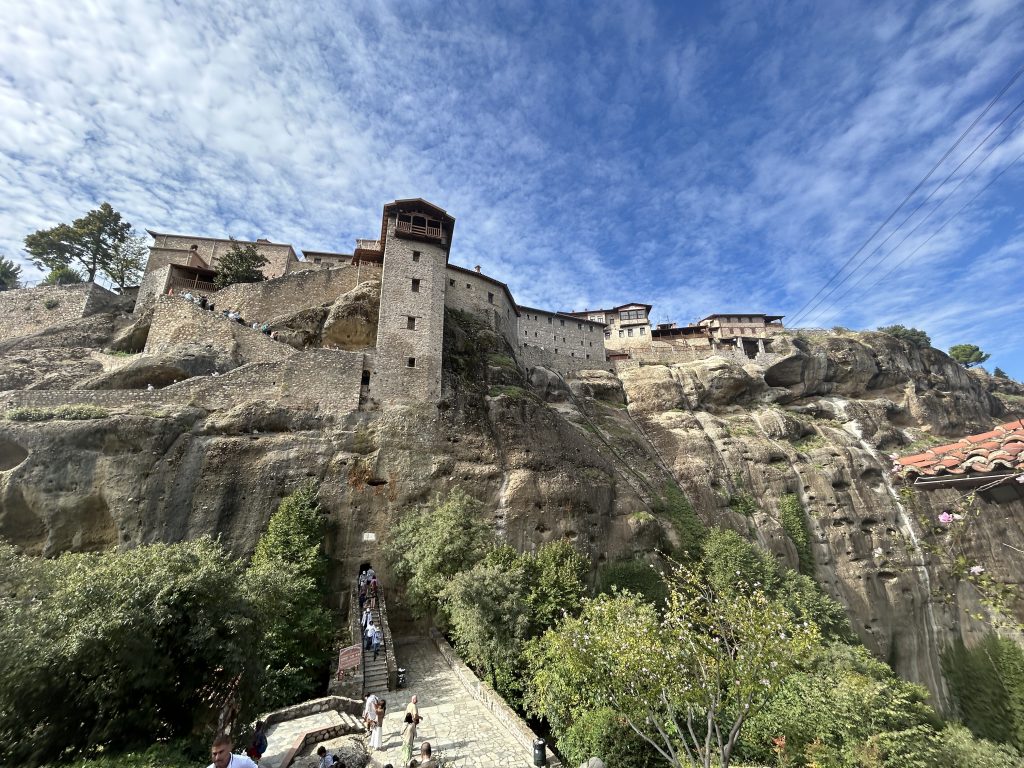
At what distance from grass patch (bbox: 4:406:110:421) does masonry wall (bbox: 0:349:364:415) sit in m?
0.62

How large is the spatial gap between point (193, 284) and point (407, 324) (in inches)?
684

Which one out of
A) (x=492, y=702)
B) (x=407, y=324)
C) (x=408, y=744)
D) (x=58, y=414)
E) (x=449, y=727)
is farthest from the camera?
(x=407, y=324)

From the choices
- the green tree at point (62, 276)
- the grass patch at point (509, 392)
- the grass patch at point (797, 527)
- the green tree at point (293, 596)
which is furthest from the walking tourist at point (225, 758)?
the green tree at point (62, 276)

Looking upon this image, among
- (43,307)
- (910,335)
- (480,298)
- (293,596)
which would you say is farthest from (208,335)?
(910,335)

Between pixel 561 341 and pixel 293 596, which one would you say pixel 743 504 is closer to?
pixel 561 341

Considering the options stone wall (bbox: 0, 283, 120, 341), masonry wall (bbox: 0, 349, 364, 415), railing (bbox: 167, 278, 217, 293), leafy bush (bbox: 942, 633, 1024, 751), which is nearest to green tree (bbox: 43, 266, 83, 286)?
stone wall (bbox: 0, 283, 120, 341)

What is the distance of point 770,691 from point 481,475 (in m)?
16.6

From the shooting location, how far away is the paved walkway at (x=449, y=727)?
1153cm

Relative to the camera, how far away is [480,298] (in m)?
40.6

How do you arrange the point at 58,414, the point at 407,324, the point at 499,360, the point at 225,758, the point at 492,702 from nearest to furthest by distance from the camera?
the point at 225,758, the point at 492,702, the point at 58,414, the point at 407,324, the point at 499,360

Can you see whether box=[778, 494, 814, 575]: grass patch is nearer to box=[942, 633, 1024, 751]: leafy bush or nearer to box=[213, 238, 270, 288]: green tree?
box=[942, 633, 1024, 751]: leafy bush

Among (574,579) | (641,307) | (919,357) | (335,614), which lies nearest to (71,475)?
(335,614)

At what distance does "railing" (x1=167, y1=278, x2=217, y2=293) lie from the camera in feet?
105

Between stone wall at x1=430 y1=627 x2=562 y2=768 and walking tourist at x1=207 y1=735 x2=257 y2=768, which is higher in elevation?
walking tourist at x1=207 y1=735 x2=257 y2=768
